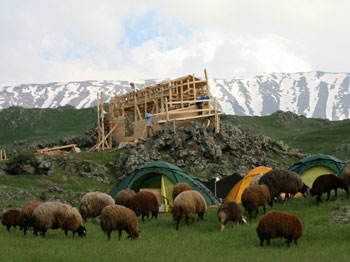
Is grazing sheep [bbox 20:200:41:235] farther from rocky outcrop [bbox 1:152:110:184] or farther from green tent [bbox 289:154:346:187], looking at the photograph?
rocky outcrop [bbox 1:152:110:184]

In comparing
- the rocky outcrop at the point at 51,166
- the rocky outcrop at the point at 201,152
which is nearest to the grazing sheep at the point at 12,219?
the rocky outcrop at the point at 51,166

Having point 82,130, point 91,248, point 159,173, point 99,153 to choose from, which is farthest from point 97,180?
point 82,130

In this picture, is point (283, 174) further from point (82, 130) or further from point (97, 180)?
point (82, 130)

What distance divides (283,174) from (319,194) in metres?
2.58

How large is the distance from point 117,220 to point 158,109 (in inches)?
1496

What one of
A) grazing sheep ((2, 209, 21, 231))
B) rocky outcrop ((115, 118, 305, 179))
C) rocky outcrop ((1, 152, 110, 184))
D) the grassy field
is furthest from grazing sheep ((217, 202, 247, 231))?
rocky outcrop ((1, 152, 110, 184))

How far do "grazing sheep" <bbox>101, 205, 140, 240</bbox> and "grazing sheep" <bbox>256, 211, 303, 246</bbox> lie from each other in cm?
522

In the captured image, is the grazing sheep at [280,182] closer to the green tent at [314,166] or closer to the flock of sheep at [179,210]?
the flock of sheep at [179,210]

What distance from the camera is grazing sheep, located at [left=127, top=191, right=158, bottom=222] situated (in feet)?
82.2

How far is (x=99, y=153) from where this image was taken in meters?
52.4

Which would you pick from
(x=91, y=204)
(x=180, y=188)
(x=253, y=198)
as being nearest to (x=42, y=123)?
(x=180, y=188)

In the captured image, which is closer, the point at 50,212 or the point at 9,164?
the point at 50,212

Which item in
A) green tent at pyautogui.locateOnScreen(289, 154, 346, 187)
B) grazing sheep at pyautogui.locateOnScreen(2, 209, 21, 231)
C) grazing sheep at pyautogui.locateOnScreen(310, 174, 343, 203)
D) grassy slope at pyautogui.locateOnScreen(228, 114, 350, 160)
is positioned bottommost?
grazing sheep at pyautogui.locateOnScreen(2, 209, 21, 231)

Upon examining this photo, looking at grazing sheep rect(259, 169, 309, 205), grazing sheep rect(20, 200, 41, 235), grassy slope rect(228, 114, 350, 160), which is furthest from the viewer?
grassy slope rect(228, 114, 350, 160)
